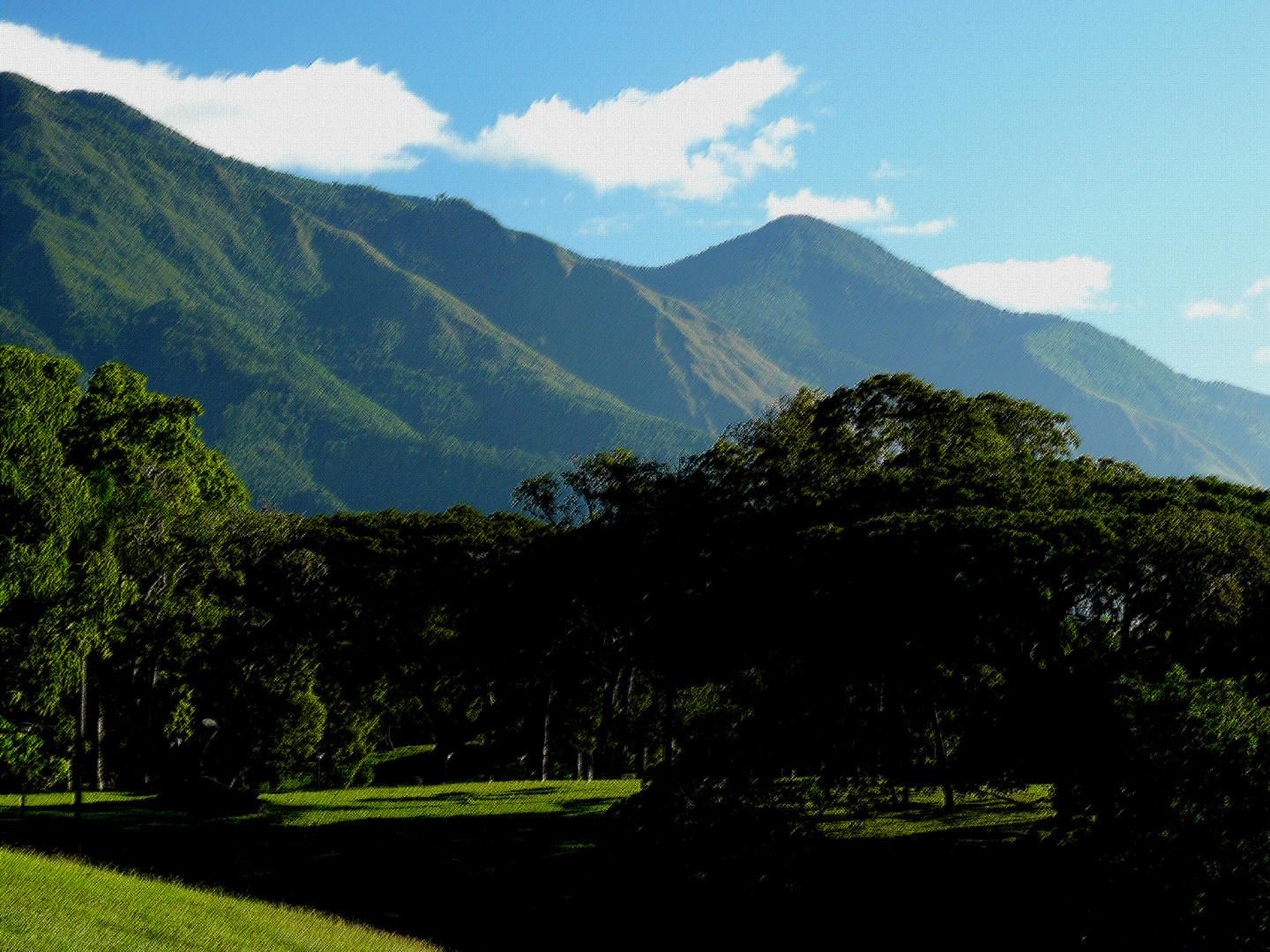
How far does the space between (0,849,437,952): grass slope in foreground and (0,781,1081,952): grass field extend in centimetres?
10

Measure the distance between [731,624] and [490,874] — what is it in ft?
37.4

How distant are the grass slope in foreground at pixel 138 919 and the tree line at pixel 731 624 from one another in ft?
20.8

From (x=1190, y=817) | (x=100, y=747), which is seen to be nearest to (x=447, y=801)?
(x=100, y=747)

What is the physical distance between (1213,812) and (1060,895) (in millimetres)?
3717

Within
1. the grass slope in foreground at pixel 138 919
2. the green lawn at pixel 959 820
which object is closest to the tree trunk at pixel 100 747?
the grass slope in foreground at pixel 138 919

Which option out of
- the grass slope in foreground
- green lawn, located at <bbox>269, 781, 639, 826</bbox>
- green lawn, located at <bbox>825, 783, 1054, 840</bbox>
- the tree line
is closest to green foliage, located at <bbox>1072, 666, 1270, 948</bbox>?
the tree line

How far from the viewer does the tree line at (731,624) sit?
23844 millimetres

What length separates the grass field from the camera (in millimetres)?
22625

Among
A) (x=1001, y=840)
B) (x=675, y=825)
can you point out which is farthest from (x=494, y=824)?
(x=1001, y=840)

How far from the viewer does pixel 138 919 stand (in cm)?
1930

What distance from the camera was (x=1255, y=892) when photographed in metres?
17.6

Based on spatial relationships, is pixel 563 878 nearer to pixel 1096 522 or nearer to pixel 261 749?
pixel 1096 522

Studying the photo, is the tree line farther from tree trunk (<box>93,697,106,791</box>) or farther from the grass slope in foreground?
the grass slope in foreground

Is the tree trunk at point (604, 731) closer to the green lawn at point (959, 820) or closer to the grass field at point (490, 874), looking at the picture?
the grass field at point (490, 874)
